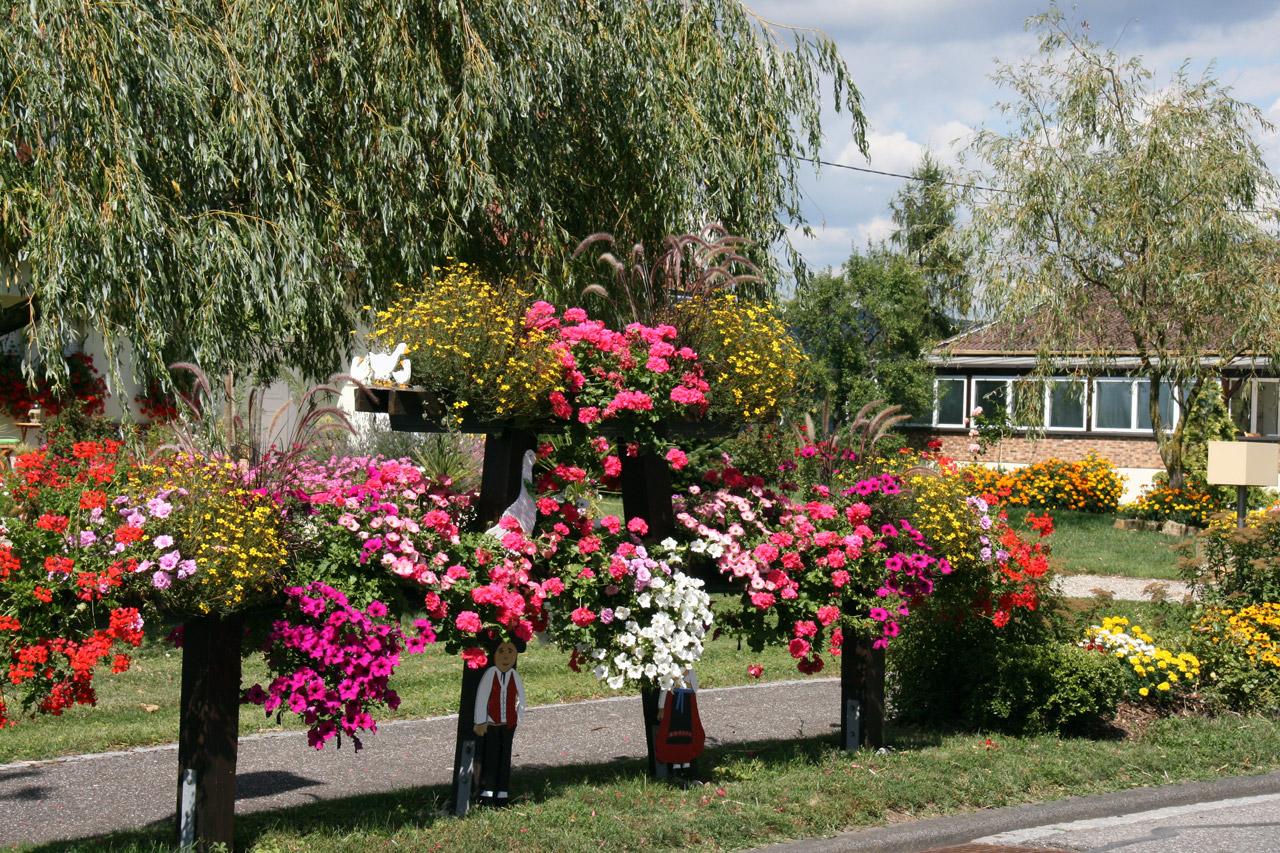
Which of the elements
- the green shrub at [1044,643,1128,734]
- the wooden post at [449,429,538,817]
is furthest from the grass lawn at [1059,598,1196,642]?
the wooden post at [449,429,538,817]

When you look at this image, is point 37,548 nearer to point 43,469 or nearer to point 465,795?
point 43,469

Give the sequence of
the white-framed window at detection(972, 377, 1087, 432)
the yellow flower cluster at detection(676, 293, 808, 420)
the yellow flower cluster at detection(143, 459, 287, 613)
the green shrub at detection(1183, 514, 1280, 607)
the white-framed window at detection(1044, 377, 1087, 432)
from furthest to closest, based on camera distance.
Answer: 1. the white-framed window at detection(1044, 377, 1087, 432)
2. the white-framed window at detection(972, 377, 1087, 432)
3. the green shrub at detection(1183, 514, 1280, 607)
4. the yellow flower cluster at detection(676, 293, 808, 420)
5. the yellow flower cluster at detection(143, 459, 287, 613)

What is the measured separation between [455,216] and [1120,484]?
63.2 ft

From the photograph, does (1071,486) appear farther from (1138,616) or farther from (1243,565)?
(1243,565)

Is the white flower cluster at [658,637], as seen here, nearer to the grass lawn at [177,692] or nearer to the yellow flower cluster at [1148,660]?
the grass lawn at [177,692]

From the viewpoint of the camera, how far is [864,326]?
31766 millimetres

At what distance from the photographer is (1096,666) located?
8320mm

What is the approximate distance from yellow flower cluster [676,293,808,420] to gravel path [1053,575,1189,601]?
8.56m

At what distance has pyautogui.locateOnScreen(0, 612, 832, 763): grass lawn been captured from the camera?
8.07 meters

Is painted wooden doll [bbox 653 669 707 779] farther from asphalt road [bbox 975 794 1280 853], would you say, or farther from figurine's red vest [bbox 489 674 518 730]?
asphalt road [bbox 975 794 1280 853]

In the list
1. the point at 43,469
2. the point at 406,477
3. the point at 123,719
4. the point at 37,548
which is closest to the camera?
the point at 37,548

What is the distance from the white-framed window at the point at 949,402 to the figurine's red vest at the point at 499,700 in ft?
84.8

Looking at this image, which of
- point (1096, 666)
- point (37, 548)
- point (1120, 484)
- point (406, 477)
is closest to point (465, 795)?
point (406, 477)

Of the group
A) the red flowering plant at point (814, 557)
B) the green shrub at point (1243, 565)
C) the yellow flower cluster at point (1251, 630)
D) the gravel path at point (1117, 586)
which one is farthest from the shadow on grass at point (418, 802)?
the gravel path at point (1117, 586)
